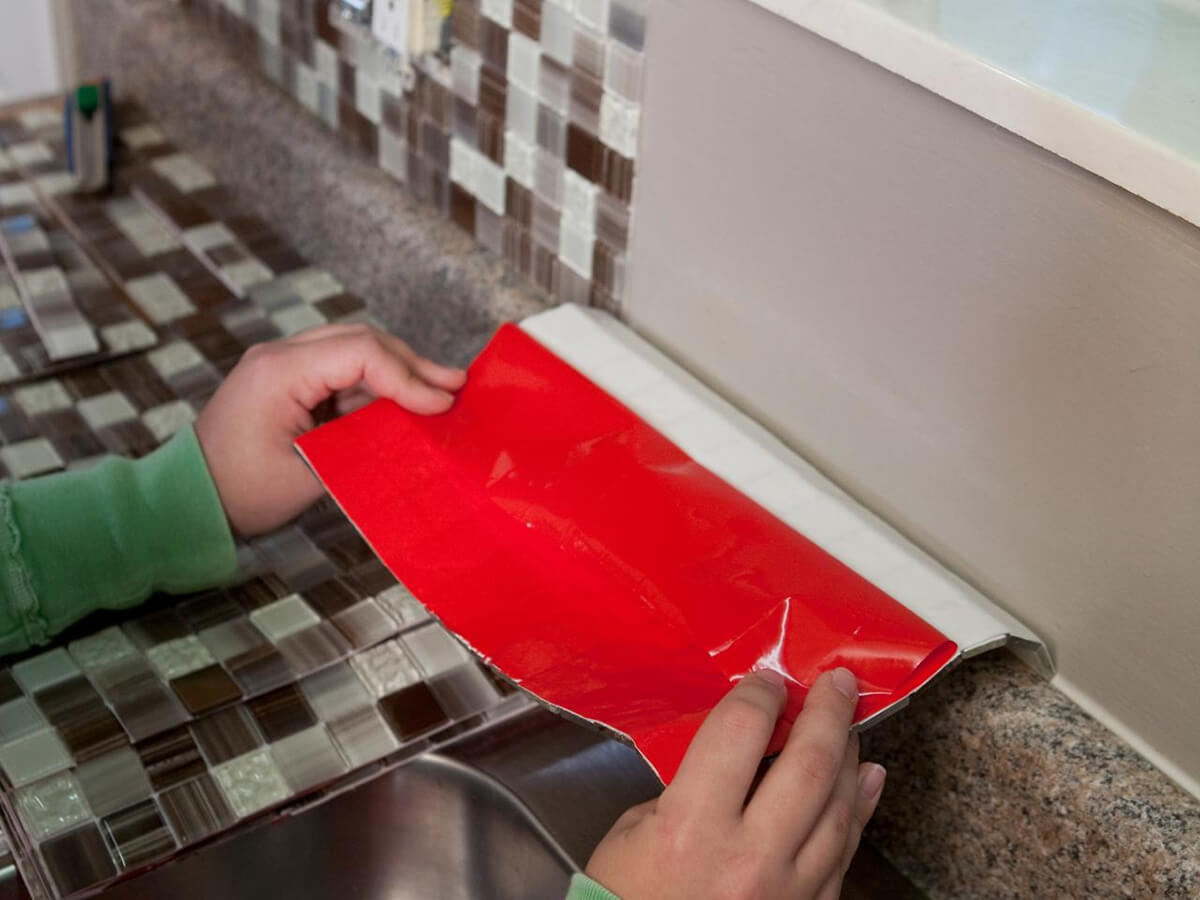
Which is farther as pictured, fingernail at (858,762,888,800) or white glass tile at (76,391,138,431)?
white glass tile at (76,391,138,431)

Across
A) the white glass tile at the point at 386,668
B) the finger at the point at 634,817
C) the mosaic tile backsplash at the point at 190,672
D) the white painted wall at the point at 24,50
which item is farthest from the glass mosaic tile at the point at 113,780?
the white painted wall at the point at 24,50

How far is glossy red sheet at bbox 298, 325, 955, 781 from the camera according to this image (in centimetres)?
55

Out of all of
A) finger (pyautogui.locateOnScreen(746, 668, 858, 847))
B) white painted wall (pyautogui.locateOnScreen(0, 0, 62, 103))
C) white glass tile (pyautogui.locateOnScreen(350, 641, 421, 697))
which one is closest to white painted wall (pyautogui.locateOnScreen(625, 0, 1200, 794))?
finger (pyautogui.locateOnScreen(746, 668, 858, 847))

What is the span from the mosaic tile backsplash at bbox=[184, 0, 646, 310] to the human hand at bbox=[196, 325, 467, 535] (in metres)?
0.12

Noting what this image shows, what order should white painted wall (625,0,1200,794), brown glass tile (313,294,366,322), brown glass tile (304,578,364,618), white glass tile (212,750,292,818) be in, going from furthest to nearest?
brown glass tile (313,294,366,322)
brown glass tile (304,578,364,618)
white glass tile (212,750,292,818)
white painted wall (625,0,1200,794)

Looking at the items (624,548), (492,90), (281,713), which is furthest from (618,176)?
Answer: (281,713)

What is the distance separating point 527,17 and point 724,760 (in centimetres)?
46

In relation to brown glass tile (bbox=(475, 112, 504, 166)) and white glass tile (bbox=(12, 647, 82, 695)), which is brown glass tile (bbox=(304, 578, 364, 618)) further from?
brown glass tile (bbox=(475, 112, 504, 166))

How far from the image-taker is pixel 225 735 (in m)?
0.64

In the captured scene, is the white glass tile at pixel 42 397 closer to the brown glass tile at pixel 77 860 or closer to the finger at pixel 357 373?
the finger at pixel 357 373

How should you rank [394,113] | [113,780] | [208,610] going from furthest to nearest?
1. [394,113]
2. [208,610]
3. [113,780]

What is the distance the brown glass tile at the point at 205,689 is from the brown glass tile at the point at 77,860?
0.08 metres

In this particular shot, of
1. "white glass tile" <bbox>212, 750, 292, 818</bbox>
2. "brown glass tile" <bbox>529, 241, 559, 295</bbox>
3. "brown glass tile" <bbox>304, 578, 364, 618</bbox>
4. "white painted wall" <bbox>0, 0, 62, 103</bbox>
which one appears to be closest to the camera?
"white glass tile" <bbox>212, 750, 292, 818</bbox>

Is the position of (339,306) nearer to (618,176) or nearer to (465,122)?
(465,122)
